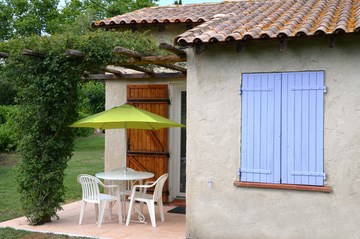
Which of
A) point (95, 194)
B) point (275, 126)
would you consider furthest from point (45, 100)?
point (275, 126)

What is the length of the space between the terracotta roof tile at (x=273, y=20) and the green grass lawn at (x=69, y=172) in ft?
13.7

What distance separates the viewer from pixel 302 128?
7.22m

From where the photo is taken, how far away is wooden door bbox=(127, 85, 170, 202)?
11070mm

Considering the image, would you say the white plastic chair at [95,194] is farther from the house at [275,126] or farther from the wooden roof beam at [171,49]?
the wooden roof beam at [171,49]

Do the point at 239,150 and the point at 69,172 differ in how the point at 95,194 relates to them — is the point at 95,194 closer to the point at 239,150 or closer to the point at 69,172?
the point at 239,150

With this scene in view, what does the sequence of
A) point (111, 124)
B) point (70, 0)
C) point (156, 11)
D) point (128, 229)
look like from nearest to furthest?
1. point (128, 229)
2. point (111, 124)
3. point (156, 11)
4. point (70, 0)

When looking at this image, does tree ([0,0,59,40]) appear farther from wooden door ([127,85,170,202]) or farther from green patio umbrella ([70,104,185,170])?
green patio umbrella ([70,104,185,170])

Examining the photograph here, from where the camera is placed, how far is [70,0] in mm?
39312

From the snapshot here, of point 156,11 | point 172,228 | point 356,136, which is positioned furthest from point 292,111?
point 156,11

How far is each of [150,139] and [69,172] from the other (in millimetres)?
6567

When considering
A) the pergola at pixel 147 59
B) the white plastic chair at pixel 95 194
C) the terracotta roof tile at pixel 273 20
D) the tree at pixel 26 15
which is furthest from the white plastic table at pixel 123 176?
the tree at pixel 26 15

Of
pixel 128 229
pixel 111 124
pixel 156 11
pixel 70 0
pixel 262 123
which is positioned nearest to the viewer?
pixel 262 123

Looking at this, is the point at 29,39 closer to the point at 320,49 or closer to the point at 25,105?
the point at 25,105

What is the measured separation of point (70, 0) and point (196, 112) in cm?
3416
